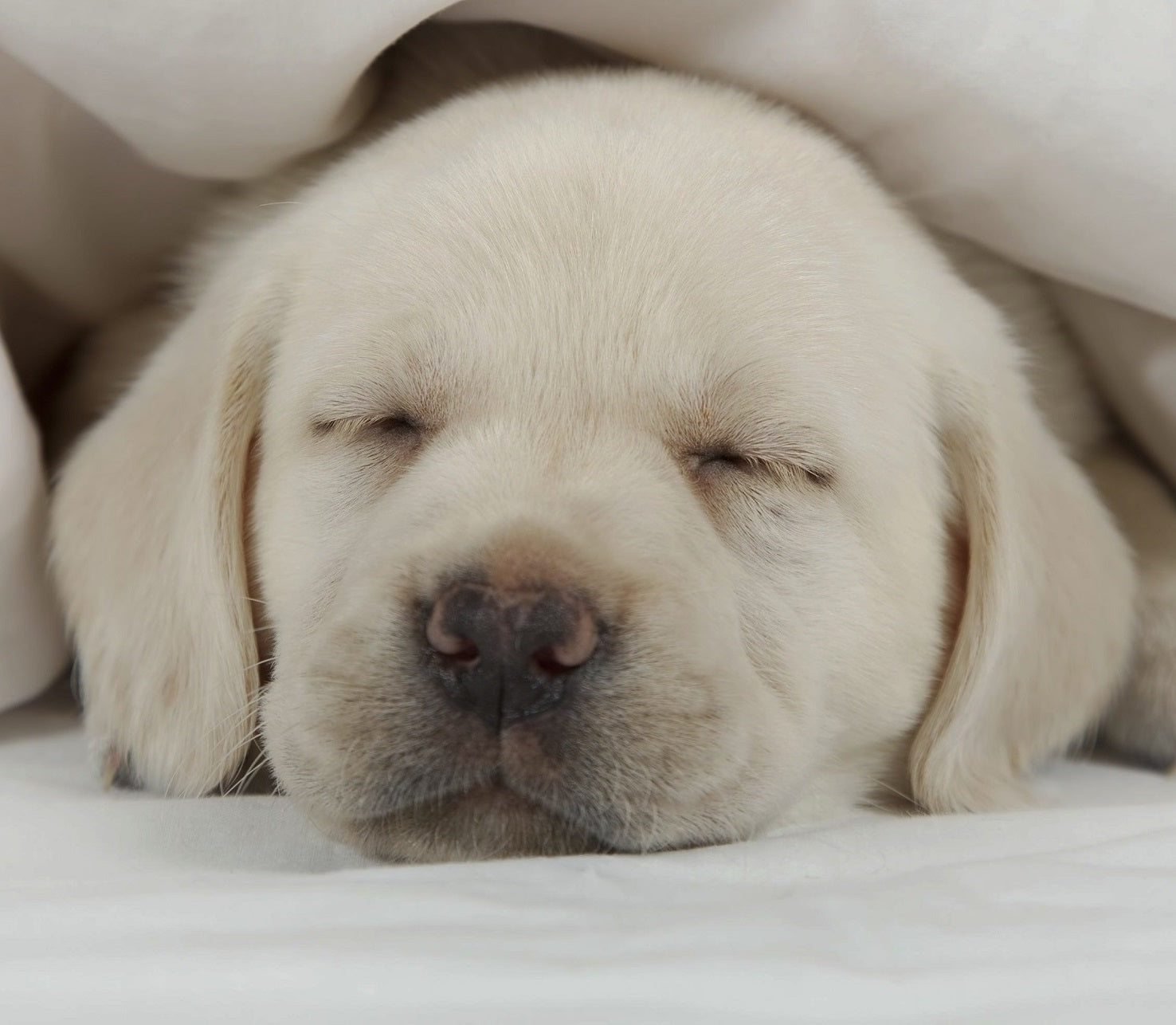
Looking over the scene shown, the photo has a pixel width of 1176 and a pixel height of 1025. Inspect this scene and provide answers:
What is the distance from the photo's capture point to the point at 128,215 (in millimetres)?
2281

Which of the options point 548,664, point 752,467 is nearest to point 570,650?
point 548,664

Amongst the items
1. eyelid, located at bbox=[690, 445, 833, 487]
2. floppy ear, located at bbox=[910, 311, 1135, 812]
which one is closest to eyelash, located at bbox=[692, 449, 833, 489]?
eyelid, located at bbox=[690, 445, 833, 487]

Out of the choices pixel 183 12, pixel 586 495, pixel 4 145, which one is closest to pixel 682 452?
pixel 586 495

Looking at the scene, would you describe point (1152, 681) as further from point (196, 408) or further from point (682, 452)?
point (196, 408)

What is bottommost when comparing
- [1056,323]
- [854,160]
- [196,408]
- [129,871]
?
[129,871]

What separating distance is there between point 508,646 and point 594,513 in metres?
0.20

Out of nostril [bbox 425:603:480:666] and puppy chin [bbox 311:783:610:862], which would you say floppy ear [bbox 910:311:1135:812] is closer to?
puppy chin [bbox 311:783:610:862]

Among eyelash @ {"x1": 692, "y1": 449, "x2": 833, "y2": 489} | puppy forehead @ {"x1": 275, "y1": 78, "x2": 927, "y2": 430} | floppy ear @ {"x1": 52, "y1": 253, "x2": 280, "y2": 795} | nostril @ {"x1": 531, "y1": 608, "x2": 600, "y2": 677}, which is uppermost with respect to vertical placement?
puppy forehead @ {"x1": 275, "y1": 78, "x2": 927, "y2": 430}

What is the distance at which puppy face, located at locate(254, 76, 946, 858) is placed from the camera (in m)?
1.25

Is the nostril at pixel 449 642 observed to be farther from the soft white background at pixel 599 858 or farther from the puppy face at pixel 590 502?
the soft white background at pixel 599 858

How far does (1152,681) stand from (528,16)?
4.26 ft

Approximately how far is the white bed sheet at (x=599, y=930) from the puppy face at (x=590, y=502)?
10 centimetres

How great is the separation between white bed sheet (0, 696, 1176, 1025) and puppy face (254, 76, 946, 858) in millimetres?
100

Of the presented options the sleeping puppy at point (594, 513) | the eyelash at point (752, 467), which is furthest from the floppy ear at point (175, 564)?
the eyelash at point (752, 467)
